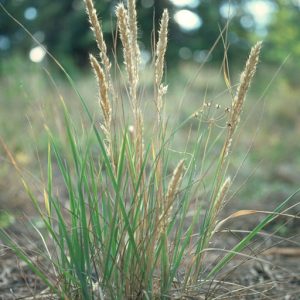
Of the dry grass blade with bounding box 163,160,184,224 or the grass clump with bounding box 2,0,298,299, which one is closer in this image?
the dry grass blade with bounding box 163,160,184,224

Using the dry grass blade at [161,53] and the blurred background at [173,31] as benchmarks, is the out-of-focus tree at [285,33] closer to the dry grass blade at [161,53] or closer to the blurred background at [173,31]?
the blurred background at [173,31]

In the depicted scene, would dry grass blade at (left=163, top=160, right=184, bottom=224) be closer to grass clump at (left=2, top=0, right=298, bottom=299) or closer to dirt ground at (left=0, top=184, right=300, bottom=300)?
grass clump at (left=2, top=0, right=298, bottom=299)

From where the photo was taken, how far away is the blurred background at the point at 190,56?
7.91m

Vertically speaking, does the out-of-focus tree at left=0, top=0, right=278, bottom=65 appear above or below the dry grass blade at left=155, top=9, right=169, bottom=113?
below

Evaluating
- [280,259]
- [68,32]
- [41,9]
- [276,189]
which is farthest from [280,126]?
[41,9]

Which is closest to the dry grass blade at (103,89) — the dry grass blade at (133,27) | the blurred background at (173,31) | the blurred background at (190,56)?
the dry grass blade at (133,27)

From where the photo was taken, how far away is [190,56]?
48.9 ft

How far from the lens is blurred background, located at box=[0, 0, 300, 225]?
791 centimetres

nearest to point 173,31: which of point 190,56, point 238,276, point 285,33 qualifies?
point 190,56

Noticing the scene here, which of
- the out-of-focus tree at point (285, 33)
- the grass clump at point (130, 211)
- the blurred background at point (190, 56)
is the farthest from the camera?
the out-of-focus tree at point (285, 33)

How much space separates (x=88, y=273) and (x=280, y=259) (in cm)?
183

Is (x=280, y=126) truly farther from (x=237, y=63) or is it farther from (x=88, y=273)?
(x=88, y=273)

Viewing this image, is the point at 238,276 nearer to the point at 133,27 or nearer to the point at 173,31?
the point at 133,27

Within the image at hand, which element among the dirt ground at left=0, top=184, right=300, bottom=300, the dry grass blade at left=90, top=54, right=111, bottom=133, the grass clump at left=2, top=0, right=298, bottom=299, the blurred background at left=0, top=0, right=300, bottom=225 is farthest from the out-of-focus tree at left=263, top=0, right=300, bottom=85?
the dry grass blade at left=90, top=54, right=111, bottom=133
